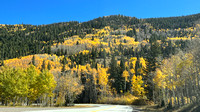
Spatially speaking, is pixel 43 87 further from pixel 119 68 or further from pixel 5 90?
pixel 119 68

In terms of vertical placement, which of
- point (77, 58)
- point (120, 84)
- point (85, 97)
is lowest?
point (85, 97)

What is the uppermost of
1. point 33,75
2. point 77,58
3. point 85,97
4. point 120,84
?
point 77,58

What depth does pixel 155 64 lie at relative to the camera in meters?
52.3

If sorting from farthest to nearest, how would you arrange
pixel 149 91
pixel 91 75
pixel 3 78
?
pixel 91 75
pixel 3 78
pixel 149 91

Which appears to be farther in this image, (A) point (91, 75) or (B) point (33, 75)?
(A) point (91, 75)

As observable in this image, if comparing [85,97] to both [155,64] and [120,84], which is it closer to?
[120,84]

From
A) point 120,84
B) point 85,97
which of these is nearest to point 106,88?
point 120,84

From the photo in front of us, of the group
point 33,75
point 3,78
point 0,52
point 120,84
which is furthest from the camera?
point 0,52

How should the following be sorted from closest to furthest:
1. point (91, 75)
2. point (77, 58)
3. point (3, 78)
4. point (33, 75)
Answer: point (3, 78) → point (33, 75) → point (91, 75) → point (77, 58)

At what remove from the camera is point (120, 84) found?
86.2 meters

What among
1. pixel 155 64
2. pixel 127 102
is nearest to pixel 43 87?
pixel 127 102

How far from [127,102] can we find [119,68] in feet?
93.1

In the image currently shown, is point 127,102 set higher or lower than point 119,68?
lower

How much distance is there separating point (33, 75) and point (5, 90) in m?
10.0
